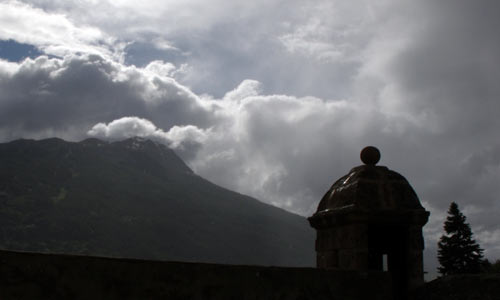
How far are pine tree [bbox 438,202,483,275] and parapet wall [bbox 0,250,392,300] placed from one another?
36918 mm

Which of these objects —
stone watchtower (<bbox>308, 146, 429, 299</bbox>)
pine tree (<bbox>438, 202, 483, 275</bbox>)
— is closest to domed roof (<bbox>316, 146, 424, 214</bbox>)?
stone watchtower (<bbox>308, 146, 429, 299</bbox>)

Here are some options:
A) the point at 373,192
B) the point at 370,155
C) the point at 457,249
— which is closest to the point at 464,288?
the point at 373,192

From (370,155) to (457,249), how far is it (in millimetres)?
36242

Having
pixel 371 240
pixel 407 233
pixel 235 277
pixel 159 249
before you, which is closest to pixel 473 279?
pixel 407 233

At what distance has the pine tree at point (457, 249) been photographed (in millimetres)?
38000

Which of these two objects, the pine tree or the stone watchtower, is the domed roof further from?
the pine tree

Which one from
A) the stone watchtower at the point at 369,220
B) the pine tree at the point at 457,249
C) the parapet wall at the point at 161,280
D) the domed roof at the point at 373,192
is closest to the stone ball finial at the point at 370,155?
the stone watchtower at the point at 369,220

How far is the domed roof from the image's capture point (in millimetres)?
5777

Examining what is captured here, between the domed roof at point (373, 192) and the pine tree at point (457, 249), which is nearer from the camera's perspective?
the domed roof at point (373, 192)

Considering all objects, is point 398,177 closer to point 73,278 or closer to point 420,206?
point 420,206

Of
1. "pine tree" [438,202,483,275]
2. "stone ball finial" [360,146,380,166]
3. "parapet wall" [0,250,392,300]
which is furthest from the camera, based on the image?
"pine tree" [438,202,483,275]

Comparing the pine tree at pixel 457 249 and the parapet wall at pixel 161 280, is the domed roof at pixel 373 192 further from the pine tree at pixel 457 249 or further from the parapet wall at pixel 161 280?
the pine tree at pixel 457 249

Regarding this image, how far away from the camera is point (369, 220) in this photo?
567 cm

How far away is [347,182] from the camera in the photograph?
6156 mm
